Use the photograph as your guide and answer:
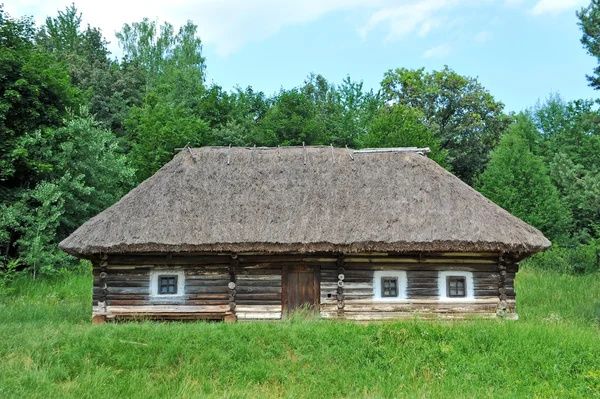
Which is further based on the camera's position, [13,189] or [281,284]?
[13,189]

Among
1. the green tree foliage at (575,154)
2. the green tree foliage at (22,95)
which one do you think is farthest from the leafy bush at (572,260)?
the green tree foliage at (22,95)

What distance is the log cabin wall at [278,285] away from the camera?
14133 millimetres

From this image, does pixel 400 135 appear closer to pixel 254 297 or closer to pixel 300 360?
pixel 254 297

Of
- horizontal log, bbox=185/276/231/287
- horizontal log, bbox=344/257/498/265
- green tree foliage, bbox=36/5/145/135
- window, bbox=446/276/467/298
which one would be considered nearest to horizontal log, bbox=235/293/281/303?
horizontal log, bbox=185/276/231/287

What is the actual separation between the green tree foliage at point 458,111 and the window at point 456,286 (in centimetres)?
1944

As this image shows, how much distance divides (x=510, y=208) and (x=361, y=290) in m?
14.4

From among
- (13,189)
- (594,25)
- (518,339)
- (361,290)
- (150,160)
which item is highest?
(594,25)

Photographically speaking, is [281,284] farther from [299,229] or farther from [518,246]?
[518,246]

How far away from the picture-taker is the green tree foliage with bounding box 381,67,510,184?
32.9 meters

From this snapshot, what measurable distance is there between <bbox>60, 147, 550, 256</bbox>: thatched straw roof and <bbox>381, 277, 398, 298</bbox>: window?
4.35ft

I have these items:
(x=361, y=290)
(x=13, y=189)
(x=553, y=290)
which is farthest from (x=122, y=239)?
(x=553, y=290)

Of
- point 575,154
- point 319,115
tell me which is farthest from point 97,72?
point 575,154

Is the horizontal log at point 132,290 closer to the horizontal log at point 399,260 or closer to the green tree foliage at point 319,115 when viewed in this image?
the horizontal log at point 399,260

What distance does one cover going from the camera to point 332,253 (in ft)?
46.8
